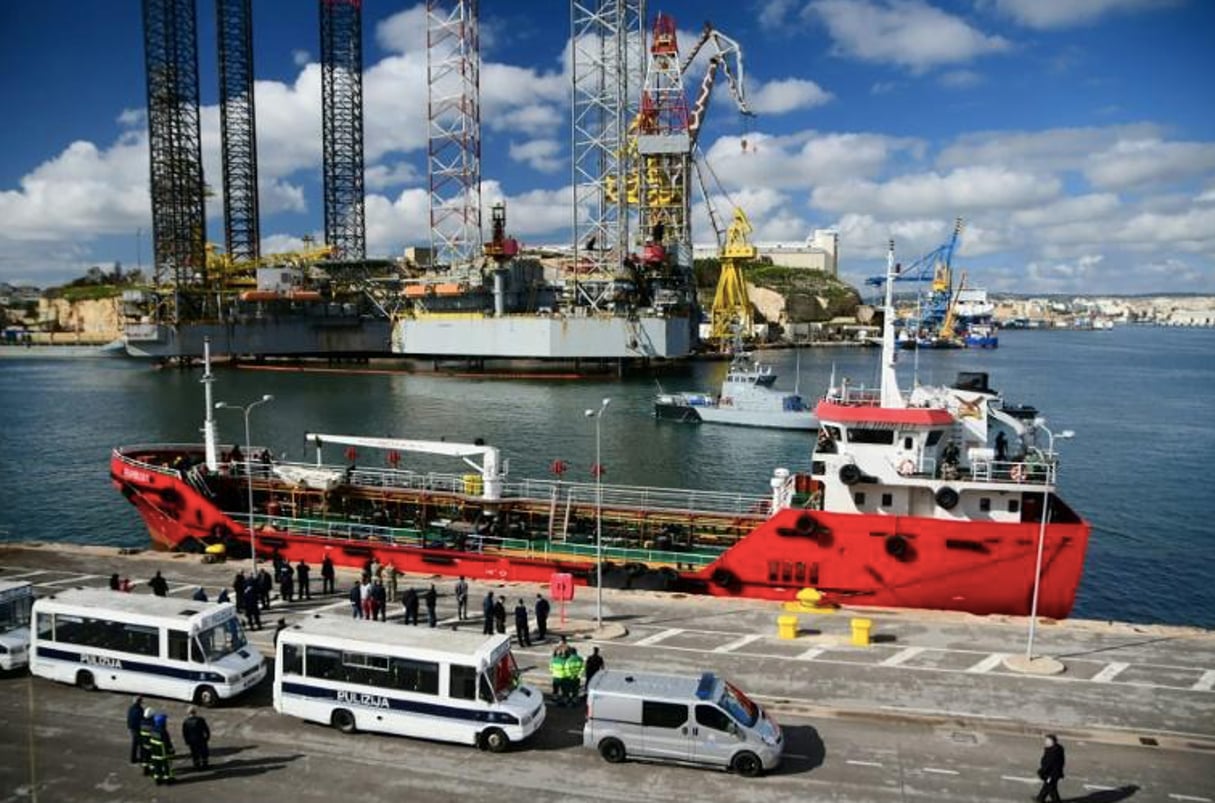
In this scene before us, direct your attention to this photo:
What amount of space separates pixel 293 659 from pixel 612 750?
5.11 metres

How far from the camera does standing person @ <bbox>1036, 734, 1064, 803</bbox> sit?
10.4 meters

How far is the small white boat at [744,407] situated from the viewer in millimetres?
59531

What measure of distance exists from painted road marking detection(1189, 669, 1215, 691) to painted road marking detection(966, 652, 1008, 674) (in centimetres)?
299

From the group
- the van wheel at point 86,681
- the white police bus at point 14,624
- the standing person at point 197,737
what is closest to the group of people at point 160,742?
the standing person at point 197,737

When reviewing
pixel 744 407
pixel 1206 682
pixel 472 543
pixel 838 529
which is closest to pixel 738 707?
pixel 838 529

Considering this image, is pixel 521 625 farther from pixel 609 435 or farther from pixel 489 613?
pixel 609 435

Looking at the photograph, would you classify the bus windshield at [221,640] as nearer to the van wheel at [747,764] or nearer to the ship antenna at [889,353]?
the van wheel at [747,764]

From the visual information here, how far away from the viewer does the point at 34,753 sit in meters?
12.0

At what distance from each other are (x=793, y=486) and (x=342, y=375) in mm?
87131

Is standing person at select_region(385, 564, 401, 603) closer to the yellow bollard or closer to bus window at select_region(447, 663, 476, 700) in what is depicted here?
bus window at select_region(447, 663, 476, 700)

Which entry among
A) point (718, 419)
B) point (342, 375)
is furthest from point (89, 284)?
point (718, 419)

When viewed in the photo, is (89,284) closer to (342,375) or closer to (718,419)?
(342,375)

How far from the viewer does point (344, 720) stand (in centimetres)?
1266

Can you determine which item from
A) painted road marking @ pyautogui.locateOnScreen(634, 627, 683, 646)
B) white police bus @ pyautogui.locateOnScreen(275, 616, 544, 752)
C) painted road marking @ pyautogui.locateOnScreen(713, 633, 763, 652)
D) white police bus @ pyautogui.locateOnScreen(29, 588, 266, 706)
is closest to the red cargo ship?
painted road marking @ pyautogui.locateOnScreen(634, 627, 683, 646)
